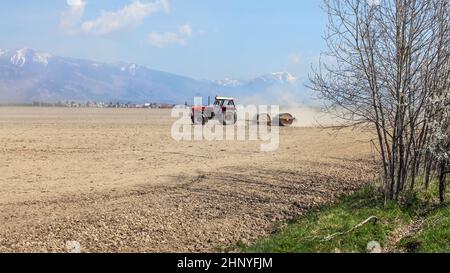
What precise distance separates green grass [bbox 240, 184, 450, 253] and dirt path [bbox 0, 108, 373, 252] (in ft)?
1.69

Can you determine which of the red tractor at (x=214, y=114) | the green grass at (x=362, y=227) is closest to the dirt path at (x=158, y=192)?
the green grass at (x=362, y=227)

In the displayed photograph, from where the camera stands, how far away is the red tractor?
31078 millimetres

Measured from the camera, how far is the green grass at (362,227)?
620 centimetres

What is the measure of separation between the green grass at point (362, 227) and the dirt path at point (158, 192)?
1.69 feet

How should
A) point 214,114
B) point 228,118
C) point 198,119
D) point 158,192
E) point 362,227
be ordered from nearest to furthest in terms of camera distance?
point 362,227
point 158,192
point 198,119
point 228,118
point 214,114

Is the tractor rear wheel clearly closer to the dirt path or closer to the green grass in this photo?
the dirt path

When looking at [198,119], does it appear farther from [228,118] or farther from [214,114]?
[228,118]

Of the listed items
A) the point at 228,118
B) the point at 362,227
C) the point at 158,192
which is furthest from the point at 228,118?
the point at 362,227

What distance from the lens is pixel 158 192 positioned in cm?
947

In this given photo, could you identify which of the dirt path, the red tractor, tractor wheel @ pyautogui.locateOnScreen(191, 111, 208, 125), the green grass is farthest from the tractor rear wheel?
the green grass

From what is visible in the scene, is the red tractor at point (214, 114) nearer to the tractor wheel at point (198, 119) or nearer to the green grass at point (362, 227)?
the tractor wheel at point (198, 119)

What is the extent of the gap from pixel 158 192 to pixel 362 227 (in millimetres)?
4153
